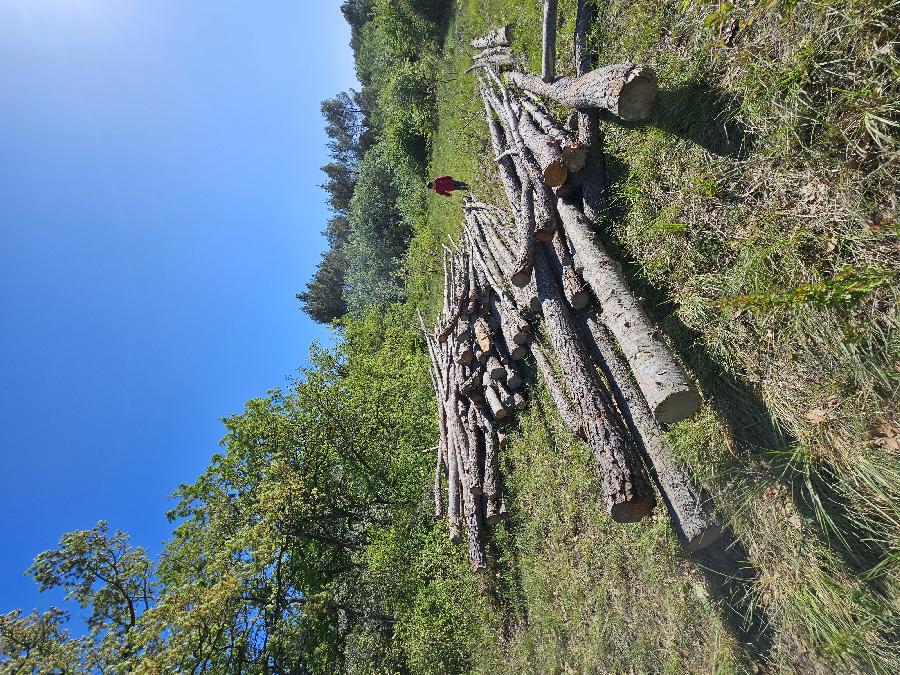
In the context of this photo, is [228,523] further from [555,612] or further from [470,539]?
[555,612]

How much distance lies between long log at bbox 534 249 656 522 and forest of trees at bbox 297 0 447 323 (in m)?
13.9

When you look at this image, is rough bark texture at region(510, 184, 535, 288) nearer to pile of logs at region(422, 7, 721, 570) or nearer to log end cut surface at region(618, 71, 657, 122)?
pile of logs at region(422, 7, 721, 570)

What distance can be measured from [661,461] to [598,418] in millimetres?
762

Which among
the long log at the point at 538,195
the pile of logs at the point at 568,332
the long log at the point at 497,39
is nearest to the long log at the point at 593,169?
the pile of logs at the point at 568,332

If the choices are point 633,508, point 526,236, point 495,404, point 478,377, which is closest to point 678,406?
point 633,508

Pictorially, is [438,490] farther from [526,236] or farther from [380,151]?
[380,151]

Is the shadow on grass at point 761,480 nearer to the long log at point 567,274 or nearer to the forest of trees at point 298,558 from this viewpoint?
the long log at point 567,274

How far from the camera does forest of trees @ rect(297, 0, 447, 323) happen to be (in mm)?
17281

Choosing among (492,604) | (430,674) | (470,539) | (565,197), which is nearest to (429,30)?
(565,197)

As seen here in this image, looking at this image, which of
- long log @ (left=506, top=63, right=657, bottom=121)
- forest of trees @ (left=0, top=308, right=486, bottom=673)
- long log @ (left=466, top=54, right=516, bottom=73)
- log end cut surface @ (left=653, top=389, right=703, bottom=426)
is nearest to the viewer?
log end cut surface @ (left=653, top=389, right=703, bottom=426)

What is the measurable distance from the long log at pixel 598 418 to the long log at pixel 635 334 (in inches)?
24.0

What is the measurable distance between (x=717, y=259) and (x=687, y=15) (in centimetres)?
266

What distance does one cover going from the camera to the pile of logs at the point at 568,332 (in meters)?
4.15

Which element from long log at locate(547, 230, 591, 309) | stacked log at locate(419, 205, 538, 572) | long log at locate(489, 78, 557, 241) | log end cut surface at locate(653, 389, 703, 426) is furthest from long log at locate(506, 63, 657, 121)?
stacked log at locate(419, 205, 538, 572)
